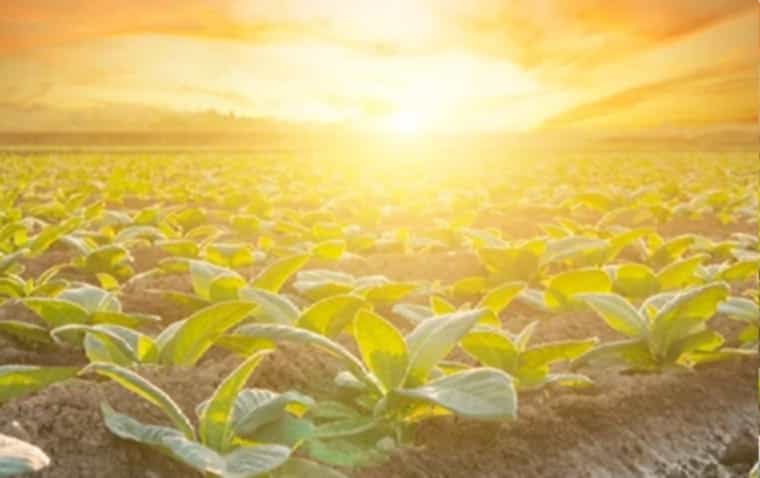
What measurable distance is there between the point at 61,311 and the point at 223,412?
99 centimetres

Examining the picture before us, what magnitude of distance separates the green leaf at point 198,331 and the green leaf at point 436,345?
341 mm

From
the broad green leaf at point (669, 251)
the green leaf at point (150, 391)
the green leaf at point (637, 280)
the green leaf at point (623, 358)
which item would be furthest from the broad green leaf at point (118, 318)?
the broad green leaf at point (669, 251)

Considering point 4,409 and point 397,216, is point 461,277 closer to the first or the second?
point 4,409

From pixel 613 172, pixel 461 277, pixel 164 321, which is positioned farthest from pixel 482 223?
pixel 613 172

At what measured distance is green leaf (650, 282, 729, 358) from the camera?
2256mm

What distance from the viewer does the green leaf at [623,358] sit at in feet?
7.74

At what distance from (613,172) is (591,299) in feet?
40.1

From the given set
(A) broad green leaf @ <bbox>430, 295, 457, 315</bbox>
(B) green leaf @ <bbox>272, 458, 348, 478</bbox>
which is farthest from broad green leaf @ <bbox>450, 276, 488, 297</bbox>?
(B) green leaf @ <bbox>272, 458, 348, 478</bbox>

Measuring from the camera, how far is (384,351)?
1.85 meters

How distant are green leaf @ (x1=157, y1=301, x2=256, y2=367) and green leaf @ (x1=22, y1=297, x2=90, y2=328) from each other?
0.42 metres

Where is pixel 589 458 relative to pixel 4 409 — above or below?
below

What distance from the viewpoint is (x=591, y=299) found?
238cm

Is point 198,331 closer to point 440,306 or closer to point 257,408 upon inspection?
point 257,408

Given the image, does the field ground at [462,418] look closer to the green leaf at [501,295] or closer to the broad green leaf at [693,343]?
the broad green leaf at [693,343]
